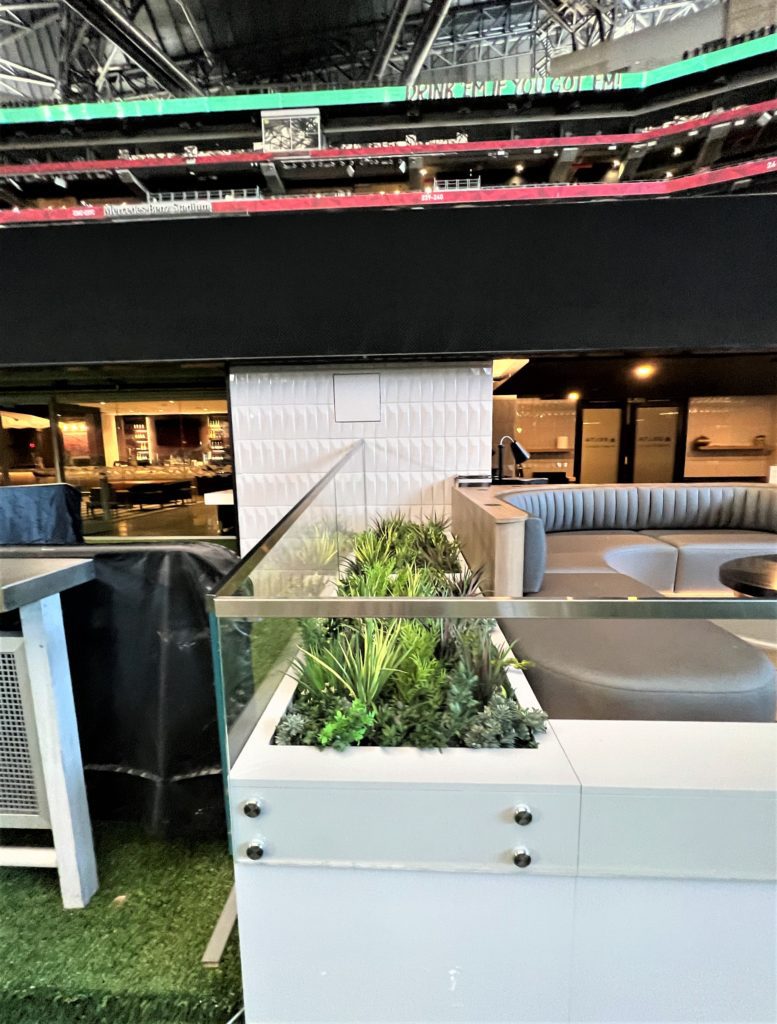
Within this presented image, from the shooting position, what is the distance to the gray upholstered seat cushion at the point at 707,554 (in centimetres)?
387

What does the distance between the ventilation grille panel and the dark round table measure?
10.9 feet

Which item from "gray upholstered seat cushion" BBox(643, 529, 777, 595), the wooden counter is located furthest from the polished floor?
"gray upholstered seat cushion" BBox(643, 529, 777, 595)

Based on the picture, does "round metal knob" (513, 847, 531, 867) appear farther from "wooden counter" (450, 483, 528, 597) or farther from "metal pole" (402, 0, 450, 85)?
"metal pole" (402, 0, 450, 85)

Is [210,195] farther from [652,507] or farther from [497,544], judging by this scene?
[652,507]

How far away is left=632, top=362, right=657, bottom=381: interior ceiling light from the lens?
7.49m

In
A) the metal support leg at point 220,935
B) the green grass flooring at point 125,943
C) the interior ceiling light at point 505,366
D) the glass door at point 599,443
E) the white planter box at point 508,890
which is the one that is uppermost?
the interior ceiling light at point 505,366

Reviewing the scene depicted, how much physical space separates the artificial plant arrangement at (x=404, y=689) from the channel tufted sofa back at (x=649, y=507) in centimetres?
320

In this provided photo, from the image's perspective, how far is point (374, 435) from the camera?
15.2 ft

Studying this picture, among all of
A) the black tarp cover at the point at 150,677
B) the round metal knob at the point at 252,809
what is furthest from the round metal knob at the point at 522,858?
the black tarp cover at the point at 150,677

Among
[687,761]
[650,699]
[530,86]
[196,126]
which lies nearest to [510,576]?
[650,699]

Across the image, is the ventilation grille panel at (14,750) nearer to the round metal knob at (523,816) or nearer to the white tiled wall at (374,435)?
the round metal knob at (523,816)

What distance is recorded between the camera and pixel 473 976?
3.52 feet

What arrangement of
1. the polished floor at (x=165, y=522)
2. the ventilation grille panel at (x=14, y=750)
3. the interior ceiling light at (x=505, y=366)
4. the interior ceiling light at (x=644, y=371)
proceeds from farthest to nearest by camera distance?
the interior ceiling light at (x=644, y=371) → the polished floor at (x=165, y=522) → the interior ceiling light at (x=505, y=366) → the ventilation grille panel at (x=14, y=750)

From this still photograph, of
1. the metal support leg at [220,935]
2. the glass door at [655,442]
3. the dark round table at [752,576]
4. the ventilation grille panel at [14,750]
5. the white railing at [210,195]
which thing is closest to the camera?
the metal support leg at [220,935]
